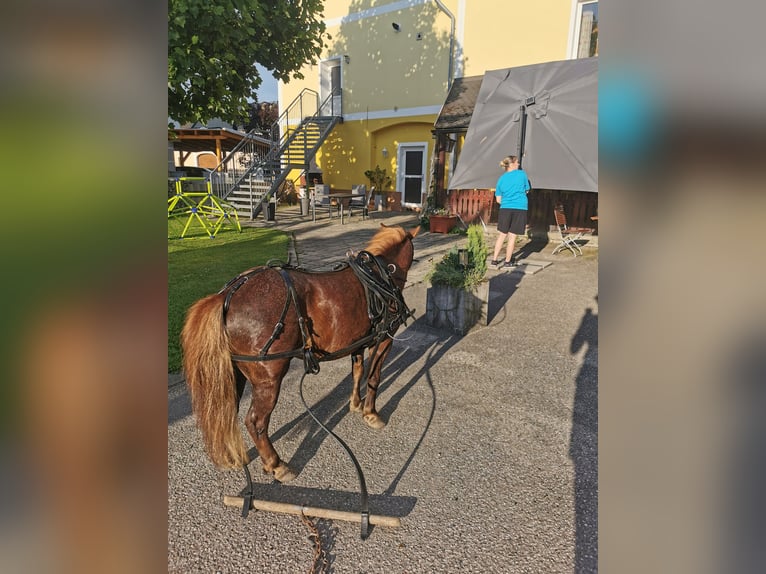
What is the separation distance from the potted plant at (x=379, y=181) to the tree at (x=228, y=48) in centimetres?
904

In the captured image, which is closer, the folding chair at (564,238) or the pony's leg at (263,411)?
the pony's leg at (263,411)

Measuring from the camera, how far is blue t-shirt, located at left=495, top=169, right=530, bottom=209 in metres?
7.66

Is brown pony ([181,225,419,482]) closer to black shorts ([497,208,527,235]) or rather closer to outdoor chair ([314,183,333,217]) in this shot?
black shorts ([497,208,527,235])

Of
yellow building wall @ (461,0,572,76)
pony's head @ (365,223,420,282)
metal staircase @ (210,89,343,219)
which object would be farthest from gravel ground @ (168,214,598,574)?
metal staircase @ (210,89,343,219)

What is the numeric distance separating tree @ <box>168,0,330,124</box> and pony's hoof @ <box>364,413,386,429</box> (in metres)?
3.89

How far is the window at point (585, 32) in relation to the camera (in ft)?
36.1

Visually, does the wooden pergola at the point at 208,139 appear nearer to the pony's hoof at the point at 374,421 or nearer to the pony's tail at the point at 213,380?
the pony's hoof at the point at 374,421

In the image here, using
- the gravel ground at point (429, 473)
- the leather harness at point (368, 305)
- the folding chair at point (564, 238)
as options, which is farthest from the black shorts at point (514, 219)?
the leather harness at point (368, 305)

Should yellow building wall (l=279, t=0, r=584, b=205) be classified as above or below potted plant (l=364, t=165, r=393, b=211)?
above
